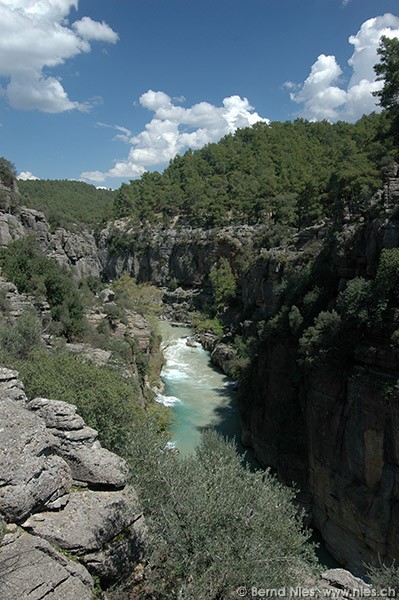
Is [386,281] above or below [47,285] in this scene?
above

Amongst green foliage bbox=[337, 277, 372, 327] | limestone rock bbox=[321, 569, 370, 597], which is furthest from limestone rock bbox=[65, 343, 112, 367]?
limestone rock bbox=[321, 569, 370, 597]

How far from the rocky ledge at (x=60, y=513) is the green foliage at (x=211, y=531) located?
48 cm

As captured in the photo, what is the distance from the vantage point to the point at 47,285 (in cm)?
2450

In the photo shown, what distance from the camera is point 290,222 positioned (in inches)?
1745

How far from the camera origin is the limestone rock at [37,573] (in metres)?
4.94

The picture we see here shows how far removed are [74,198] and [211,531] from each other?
4483 inches

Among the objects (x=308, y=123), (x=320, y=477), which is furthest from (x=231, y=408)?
(x=308, y=123)

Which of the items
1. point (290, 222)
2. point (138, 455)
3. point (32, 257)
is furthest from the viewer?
point (290, 222)

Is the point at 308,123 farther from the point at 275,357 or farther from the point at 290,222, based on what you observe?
the point at 275,357

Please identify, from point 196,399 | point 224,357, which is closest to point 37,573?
point 196,399

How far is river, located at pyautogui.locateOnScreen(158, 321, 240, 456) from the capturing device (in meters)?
23.6

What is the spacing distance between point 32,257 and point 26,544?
23578mm

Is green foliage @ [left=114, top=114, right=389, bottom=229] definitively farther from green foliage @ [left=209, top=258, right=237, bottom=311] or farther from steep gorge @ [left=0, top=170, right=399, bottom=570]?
green foliage @ [left=209, top=258, right=237, bottom=311]

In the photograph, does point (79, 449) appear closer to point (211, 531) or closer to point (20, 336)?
point (211, 531)
